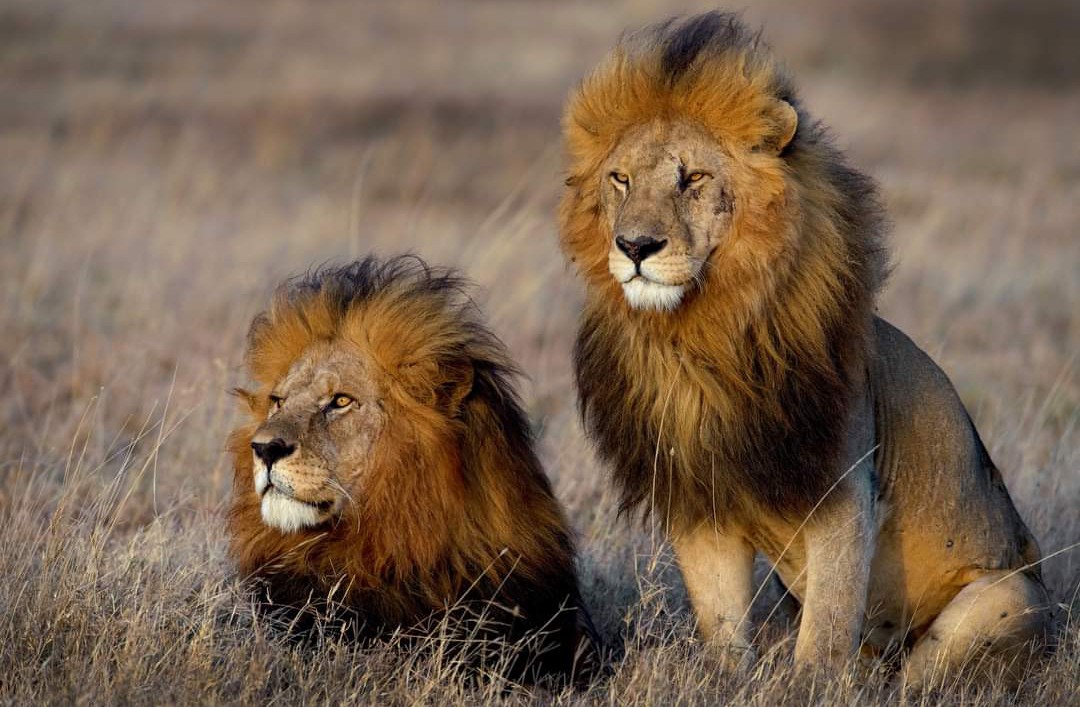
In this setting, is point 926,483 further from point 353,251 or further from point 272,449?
point 353,251

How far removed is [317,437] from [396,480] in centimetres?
24

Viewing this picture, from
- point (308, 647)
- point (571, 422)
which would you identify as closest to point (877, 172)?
point (571, 422)

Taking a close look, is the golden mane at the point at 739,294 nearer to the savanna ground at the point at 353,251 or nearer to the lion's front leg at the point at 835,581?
the lion's front leg at the point at 835,581

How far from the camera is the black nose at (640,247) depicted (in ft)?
13.2

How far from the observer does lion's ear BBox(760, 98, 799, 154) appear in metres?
4.19

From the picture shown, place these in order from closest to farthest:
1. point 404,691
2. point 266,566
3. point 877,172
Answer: point 404,691, point 266,566, point 877,172

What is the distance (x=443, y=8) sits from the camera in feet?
99.5

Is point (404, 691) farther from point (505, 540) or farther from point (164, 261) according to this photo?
point (164, 261)

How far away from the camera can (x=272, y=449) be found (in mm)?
4070

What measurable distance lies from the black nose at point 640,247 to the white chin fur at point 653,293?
0.06 m

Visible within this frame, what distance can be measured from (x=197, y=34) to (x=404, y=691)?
22.7 m

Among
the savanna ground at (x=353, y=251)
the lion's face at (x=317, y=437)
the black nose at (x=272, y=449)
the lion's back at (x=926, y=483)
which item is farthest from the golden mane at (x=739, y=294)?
the black nose at (x=272, y=449)

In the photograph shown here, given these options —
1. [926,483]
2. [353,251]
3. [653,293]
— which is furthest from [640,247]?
[353,251]

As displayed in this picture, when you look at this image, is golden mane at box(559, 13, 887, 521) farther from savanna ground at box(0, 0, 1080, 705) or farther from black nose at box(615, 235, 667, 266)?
savanna ground at box(0, 0, 1080, 705)
